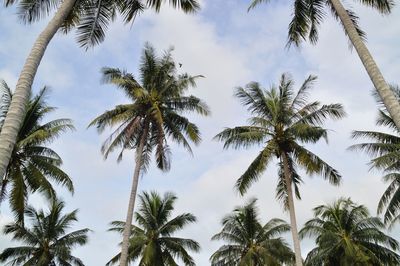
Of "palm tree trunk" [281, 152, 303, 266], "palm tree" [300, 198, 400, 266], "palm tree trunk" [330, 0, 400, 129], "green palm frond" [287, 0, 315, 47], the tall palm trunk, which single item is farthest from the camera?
"palm tree" [300, 198, 400, 266]

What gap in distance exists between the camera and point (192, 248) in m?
30.3

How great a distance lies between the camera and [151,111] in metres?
23.6

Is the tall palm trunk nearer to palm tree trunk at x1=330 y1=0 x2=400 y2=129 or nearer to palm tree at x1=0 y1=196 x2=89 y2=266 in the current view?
palm tree trunk at x1=330 y1=0 x2=400 y2=129

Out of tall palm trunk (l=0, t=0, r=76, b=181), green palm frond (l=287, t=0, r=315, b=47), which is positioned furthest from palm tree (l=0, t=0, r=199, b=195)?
green palm frond (l=287, t=0, r=315, b=47)

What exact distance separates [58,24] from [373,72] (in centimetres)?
736

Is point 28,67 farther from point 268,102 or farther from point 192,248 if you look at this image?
point 192,248

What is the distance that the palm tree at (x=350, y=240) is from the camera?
28.5 m

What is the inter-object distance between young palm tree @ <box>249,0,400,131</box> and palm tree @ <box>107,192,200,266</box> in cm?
1819

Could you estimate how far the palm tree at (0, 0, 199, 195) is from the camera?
7.64 metres

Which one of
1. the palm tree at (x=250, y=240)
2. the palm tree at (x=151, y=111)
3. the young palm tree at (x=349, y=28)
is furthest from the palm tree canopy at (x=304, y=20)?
the palm tree at (x=250, y=240)

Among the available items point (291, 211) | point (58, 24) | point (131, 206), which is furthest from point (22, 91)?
point (291, 211)

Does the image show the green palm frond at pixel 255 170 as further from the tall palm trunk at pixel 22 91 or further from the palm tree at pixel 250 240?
the tall palm trunk at pixel 22 91

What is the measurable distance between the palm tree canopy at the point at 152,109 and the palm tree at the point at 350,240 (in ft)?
39.1

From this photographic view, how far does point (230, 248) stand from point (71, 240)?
1086 cm
